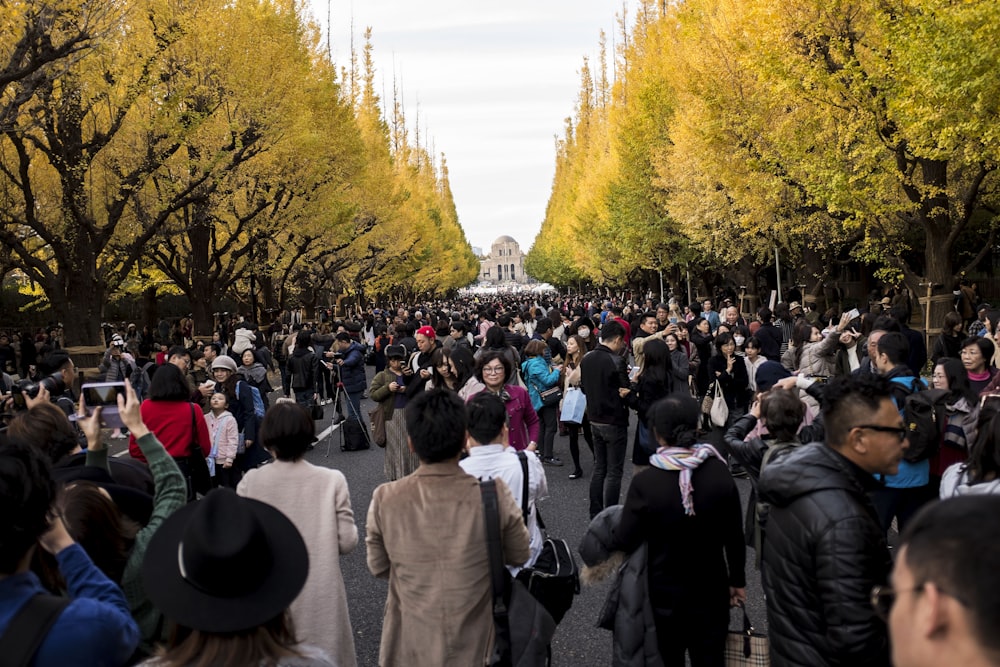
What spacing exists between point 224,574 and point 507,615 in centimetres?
127

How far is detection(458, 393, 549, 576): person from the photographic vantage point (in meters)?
3.38

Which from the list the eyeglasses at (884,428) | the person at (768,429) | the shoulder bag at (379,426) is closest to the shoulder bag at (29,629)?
the eyeglasses at (884,428)

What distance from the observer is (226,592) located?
1828 mm

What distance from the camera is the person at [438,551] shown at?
2.79m

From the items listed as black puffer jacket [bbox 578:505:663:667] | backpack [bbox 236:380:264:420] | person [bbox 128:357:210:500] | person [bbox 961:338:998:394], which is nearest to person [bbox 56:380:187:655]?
black puffer jacket [bbox 578:505:663:667]

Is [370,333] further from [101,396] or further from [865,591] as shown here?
[865,591]

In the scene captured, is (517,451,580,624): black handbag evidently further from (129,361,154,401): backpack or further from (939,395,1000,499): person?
(129,361,154,401): backpack

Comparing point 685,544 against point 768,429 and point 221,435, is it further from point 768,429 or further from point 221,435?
point 221,435

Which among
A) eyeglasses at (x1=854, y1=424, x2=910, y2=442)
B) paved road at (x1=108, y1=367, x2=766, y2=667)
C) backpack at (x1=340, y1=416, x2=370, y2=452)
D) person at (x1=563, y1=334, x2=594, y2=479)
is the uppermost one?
eyeglasses at (x1=854, y1=424, x2=910, y2=442)

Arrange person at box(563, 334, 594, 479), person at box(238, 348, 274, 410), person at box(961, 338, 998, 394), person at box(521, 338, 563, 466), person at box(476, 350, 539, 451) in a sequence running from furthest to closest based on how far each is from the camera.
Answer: person at box(238, 348, 274, 410) → person at box(521, 338, 563, 466) → person at box(563, 334, 594, 479) → person at box(476, 350, 539, 451) → person at box(961, 338, 998, 394)

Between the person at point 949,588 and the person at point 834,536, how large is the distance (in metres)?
1.18

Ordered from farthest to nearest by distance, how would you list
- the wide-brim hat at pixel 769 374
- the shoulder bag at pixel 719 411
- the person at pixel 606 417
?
the shoulder bag at pixel 719 411 < the wide-brim hat at pixel 769 374 < the person at pixel 606 417

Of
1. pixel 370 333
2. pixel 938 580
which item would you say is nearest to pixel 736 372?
pixel 938 580

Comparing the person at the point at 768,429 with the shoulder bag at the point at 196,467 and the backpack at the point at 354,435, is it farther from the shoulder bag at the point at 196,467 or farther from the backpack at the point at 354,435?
the backpack at the point at 354,435
